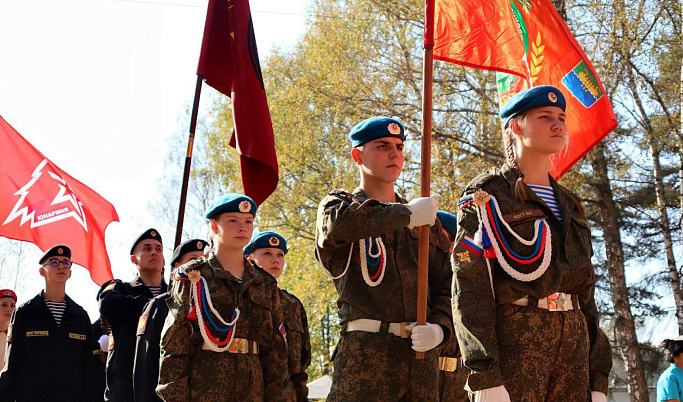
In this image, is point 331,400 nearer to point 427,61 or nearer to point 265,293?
point 265,293

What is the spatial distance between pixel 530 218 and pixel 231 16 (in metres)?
4.45

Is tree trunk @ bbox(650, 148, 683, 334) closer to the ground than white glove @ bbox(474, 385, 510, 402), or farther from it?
farther from it

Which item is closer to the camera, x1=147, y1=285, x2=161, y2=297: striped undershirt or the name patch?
the name patch

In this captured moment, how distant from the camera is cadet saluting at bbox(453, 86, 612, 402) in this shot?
3.55 metres

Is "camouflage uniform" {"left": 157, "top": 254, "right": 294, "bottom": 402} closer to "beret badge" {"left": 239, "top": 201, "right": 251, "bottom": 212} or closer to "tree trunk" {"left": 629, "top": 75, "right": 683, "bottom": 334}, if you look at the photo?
"beret badge" {"left": 239, "top": 201, "right": 251, "bottom": 212}

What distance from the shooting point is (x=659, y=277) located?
22.2 metres

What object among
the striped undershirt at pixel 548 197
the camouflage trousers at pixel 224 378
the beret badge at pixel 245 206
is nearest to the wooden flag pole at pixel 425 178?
the striped undershirt at pixel 548 197

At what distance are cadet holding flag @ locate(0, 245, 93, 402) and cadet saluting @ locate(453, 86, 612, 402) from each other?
560 cm

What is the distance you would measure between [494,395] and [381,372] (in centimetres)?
89

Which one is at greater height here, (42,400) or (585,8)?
(585,8)

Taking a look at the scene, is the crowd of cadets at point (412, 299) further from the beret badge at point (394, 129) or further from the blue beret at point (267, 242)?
the blue beret at point (267, 242)

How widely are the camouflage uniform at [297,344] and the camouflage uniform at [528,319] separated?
7.27ft

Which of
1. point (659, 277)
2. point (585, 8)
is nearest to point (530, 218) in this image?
point (585, 8)

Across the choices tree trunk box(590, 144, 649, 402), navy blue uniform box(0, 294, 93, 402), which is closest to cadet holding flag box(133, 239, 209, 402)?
navy blue uniform box(0, 294, 93, 402)
